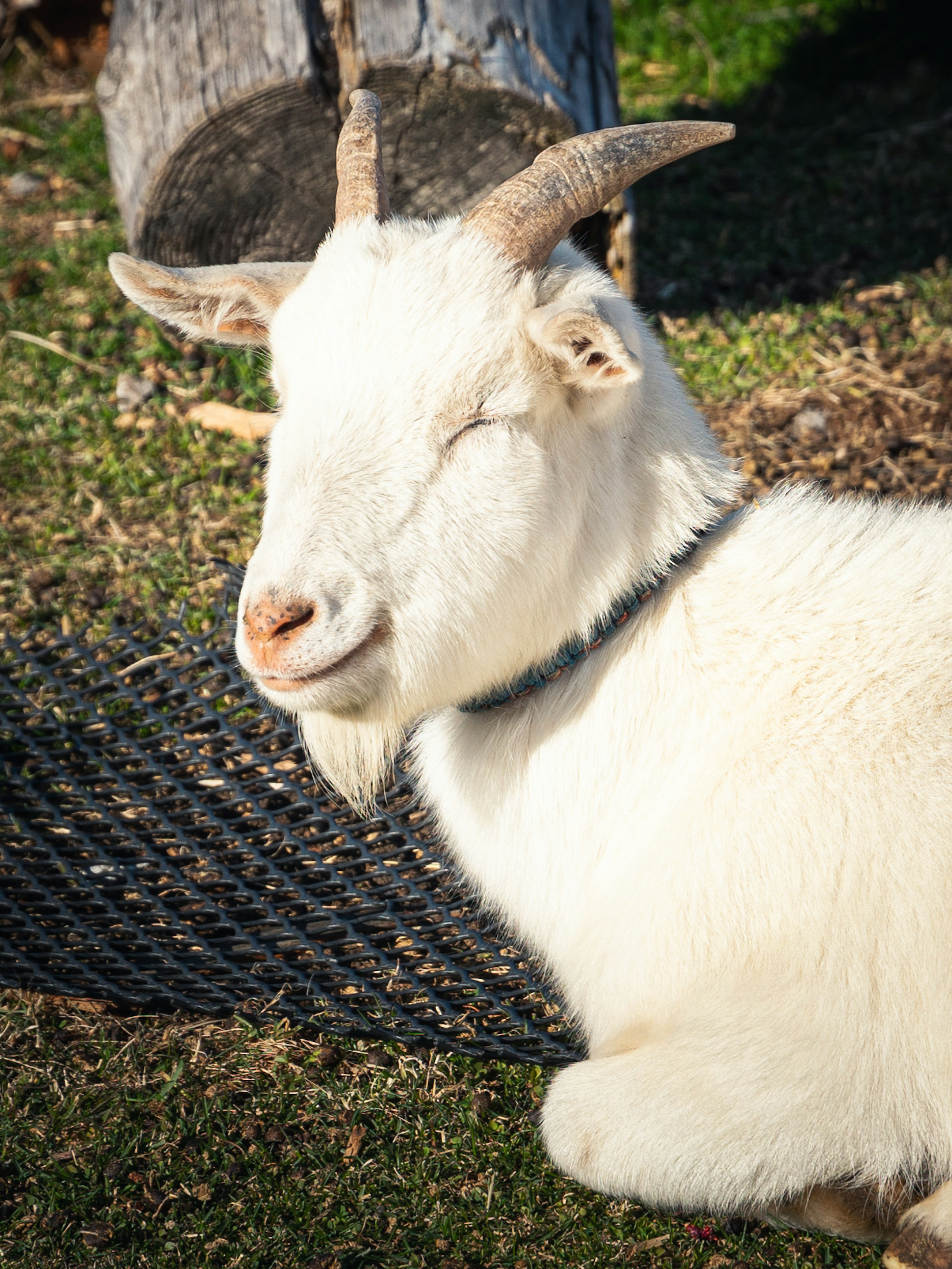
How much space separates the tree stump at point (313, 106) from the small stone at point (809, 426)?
93cm

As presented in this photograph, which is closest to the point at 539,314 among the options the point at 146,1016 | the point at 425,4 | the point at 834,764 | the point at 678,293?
the point at 834,764

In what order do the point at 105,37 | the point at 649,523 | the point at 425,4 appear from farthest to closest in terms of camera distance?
the point at 105,37, the point at 425,4, the point at 649,523

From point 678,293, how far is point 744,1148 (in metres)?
4.46

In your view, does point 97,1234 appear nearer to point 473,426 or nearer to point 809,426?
point 473,426

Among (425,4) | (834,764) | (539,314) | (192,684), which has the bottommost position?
(192,684)

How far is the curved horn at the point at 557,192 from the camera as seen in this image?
2262 millimetres

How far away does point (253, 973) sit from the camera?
2982 mm

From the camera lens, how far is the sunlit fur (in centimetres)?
217

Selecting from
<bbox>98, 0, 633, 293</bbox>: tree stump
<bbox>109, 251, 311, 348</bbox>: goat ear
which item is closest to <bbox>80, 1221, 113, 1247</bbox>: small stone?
<bbox>109, 251, 311, 348</bbox>: goat ear

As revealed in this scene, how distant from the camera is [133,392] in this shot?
527 cm

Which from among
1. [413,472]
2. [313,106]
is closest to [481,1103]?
[413,472]

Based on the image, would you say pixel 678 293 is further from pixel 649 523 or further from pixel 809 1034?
pixel 809 1034

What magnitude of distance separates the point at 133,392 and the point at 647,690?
362cm

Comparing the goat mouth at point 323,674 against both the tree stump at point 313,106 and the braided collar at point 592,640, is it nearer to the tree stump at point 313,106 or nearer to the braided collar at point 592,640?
the braided collar at point 592,640
